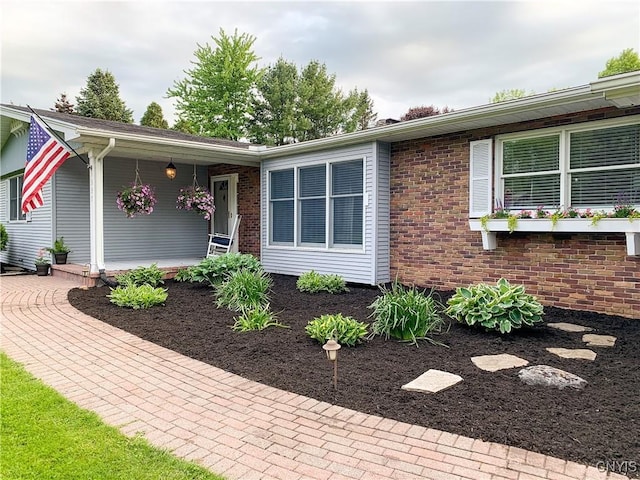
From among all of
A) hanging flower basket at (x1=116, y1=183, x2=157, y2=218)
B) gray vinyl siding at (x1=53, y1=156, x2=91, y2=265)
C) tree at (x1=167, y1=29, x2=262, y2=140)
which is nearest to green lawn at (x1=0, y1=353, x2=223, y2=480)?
hanging flower basket at (x1=116, y1=183, x2=157, y2=218)

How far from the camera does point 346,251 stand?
25.9ft

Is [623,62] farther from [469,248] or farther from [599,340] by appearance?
[599,340]

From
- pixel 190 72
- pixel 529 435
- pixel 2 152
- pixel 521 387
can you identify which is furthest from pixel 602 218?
pixel 190 72

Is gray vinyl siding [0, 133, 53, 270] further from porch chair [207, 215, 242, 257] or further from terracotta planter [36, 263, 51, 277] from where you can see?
porch chair [207, 215, 242, 257]

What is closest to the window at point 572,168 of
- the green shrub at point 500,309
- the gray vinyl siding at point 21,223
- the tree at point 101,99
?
the green shrub at point 500,309

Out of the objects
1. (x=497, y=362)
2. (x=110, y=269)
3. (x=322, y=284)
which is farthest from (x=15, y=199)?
(x=497, y=362)

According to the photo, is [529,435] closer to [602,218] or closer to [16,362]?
[602,218]

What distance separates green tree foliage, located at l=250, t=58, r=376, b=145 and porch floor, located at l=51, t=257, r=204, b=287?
1916 cm

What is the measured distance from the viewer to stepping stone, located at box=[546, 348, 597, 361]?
3.86 meters

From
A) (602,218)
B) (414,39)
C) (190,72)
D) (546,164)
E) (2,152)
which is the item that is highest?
(190,72)

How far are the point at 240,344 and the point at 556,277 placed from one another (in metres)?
4.28

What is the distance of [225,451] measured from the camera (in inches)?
93.1

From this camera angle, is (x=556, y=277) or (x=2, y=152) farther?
(x=2, y=152)

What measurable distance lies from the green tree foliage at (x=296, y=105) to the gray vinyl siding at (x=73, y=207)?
19.0m
